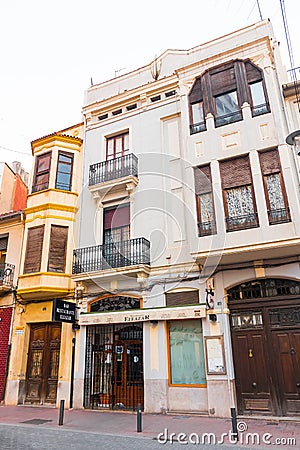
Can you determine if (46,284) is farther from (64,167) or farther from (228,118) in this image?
(228,118)

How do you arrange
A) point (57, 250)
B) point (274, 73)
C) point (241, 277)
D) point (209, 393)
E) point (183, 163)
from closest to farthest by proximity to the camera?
point (209, 393)
point (241, 277)
point (274, 73)
point (183, 163)
point (57, 250)

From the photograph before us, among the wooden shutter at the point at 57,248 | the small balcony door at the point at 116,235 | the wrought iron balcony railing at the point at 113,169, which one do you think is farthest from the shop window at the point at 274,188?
the wooden shutter at the point at 57,248

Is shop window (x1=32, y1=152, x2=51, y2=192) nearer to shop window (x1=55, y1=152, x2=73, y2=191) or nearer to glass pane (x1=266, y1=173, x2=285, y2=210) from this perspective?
shop window (x1=55, y1=152, x2=73, y2=191)

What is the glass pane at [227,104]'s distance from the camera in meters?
12.2

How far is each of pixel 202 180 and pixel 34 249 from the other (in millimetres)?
7441

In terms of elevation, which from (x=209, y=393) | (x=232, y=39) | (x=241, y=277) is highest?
(x=232, y=39)

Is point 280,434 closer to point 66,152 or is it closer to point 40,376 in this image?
point 40,376

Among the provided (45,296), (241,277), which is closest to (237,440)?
(241,277)

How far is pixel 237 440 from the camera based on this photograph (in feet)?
23.7

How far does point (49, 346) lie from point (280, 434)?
903 cm

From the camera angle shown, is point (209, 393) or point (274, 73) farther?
point (274, 73)

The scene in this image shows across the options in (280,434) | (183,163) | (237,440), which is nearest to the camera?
(237,440)

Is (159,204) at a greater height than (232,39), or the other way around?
(232,39)
